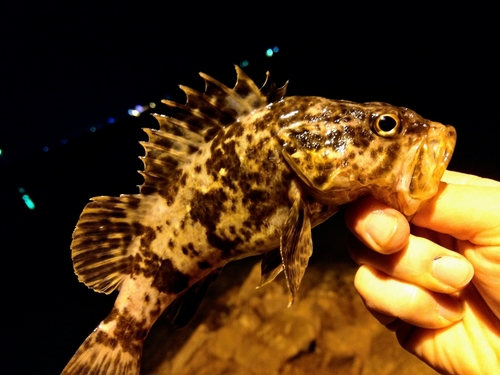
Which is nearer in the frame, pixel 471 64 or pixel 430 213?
pixel 430 213

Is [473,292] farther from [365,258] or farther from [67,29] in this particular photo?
[67,29]

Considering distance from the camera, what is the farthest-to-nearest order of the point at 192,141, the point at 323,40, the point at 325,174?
1. the point at 323,40
2. the point at 192,141
3. the point at 325,174

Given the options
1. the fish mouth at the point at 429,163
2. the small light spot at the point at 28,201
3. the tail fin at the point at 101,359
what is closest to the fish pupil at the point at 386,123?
the fish mouth at the point at 429,163

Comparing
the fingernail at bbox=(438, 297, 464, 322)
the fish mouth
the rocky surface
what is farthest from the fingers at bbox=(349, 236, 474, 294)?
the rocky surface

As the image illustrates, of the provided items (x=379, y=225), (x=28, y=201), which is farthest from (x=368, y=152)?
(x=28, y=201)

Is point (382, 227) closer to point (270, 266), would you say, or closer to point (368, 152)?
point (368, 152)

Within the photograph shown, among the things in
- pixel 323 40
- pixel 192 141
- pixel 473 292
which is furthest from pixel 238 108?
pixel 323 40

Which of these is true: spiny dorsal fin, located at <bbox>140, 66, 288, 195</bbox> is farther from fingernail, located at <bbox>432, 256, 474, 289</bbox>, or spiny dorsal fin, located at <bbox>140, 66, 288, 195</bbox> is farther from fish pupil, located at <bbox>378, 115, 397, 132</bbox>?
fingernail, located at <bbox>432, 256, 474, 289</bbox>

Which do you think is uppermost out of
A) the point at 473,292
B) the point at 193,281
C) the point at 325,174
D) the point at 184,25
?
the point at 184,25
